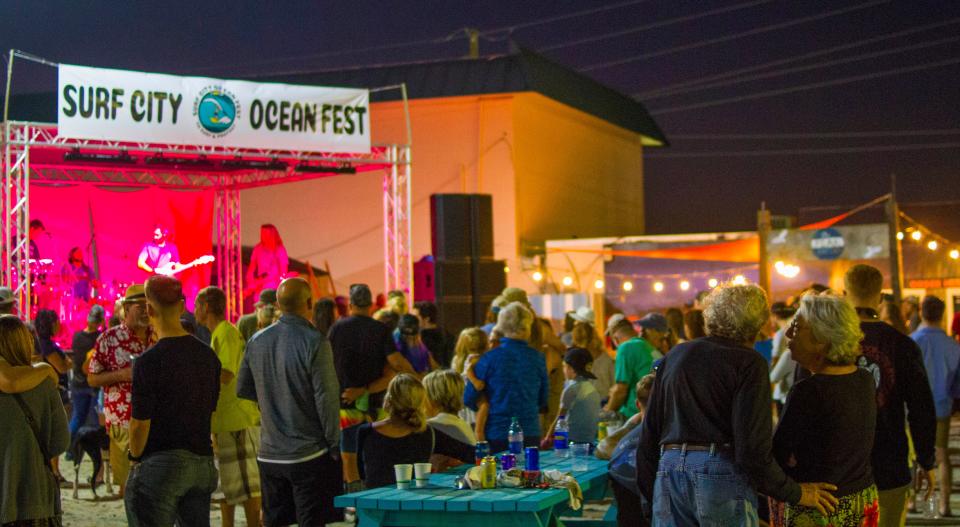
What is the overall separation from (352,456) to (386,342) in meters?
0.79

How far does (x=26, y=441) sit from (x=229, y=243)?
16.3 m

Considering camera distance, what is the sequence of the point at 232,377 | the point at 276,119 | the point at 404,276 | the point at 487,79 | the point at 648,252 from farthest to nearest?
the point at 487,79 → the point at 648,252 → the point at 404,276 → the point at 276,119 → the point at 232,377

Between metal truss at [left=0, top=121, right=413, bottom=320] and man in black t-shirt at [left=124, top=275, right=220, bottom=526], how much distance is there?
901 centimetres

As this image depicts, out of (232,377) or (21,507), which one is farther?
(232,377)

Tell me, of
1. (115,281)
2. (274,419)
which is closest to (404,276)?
(115,281)

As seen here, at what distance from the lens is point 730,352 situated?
12.3 ft

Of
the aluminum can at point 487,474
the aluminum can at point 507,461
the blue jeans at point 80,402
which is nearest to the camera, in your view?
the aluminum can at point 487,474

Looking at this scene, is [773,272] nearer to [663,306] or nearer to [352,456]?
[663,306]

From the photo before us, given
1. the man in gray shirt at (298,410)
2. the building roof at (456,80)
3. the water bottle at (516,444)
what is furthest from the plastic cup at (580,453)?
the building roof at (456,80)

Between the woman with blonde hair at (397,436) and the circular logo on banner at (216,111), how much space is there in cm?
972

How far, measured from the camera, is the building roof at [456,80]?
23766 mm

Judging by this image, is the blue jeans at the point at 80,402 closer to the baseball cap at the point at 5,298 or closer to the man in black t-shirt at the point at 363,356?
the baseball cap at the point at 5,298

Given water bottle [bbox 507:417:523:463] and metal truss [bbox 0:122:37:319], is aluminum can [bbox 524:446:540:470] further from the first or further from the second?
metal truss [bbox 0:122:37:319]

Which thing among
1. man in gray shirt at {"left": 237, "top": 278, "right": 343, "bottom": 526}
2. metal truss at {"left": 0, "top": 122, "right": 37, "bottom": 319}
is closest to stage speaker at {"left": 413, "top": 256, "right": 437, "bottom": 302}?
metal truss at {"left": 0, "top": 122, "right": 37, "bottom": 319}
